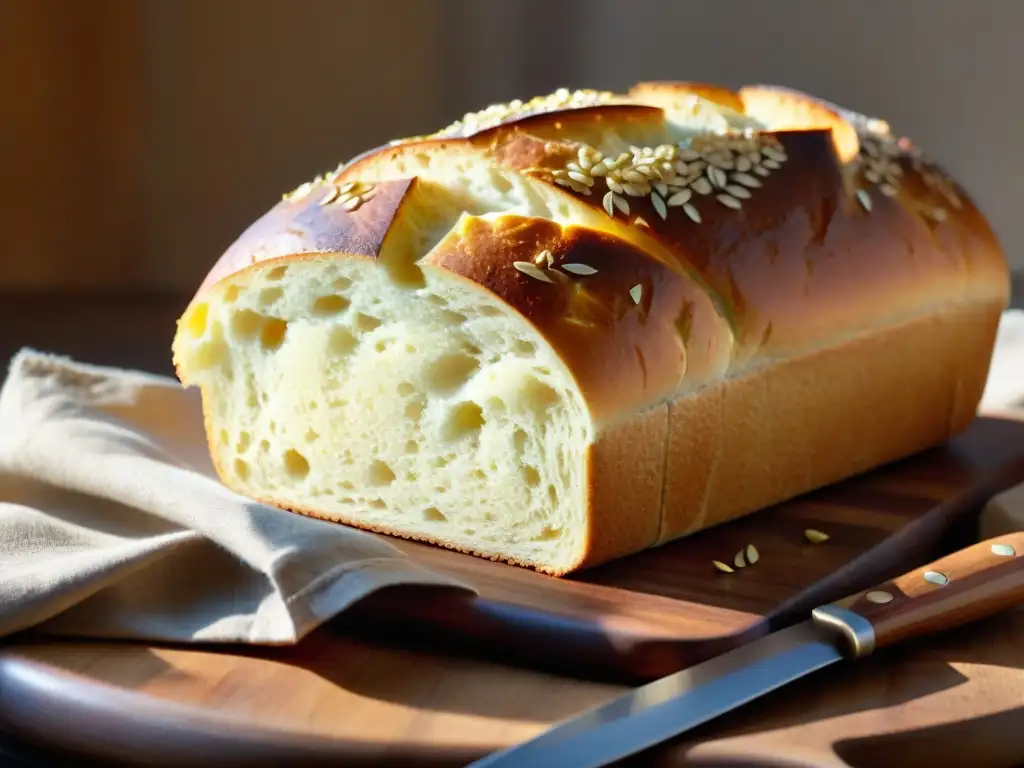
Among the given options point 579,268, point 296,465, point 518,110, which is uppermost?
point 518,110

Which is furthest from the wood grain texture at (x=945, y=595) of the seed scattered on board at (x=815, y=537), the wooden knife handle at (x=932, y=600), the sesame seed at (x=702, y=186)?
the sesame seed at (x=702, y=186)

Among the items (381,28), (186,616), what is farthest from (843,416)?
(381,28)

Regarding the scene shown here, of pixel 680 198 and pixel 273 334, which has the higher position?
pixel 680 198

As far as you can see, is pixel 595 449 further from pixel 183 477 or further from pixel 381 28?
pixel 381 28

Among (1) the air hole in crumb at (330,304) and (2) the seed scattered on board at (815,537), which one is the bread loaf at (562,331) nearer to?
(1) the air hole in crumb at (330,304)

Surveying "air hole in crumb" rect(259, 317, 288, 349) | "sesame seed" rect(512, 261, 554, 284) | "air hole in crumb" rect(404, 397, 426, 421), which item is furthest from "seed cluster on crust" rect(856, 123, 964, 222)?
"air hole in crumb" rect(259, 317, 288, 349)

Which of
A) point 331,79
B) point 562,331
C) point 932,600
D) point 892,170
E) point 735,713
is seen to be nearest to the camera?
point 735,713

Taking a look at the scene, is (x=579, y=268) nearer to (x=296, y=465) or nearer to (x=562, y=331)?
(x=562, y=331)

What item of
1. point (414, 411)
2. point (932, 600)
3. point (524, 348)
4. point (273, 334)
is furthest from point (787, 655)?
point (273, 334)

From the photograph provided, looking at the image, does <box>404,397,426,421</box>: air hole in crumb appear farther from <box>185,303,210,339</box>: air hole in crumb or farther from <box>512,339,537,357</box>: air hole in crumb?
<box>185,303,210,339</box>: air hole in crumb
